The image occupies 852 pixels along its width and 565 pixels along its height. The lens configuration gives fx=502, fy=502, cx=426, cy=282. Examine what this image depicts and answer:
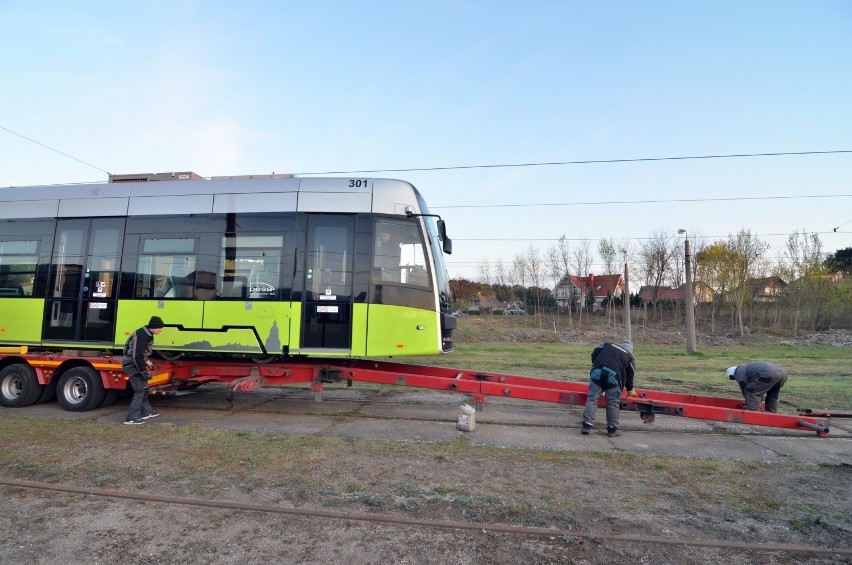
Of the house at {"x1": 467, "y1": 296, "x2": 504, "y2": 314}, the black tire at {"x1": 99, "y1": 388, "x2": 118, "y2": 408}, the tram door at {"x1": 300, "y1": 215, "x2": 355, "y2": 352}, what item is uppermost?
the house at {"x1": 467, "y1": 296, "x2": 504, "y2": 314}

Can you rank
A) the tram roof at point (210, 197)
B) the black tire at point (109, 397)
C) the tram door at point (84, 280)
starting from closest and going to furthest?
the tram roof at point (210, 197), the tram door at point (84, 280), the black tire at point (109, 397)

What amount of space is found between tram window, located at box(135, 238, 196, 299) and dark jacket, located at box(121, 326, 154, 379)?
2.75 ft

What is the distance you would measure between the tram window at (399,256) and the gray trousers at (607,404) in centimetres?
307

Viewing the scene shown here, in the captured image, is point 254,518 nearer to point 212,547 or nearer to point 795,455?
point 212,547

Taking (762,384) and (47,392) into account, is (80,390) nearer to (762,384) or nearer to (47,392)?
(47,392)

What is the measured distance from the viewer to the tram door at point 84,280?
8.79 m

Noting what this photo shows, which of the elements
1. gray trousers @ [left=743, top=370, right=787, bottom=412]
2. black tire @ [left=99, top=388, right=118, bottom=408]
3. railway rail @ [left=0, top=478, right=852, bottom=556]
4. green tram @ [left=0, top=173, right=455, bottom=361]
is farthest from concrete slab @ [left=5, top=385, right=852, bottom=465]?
railway rail @ [left=0, top=478, right=852, bottom=556]

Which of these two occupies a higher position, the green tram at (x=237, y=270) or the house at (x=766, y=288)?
the house at (x=766, y=288)

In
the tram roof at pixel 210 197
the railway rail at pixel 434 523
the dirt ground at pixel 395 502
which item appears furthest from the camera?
the tram roof at pixel 210 197

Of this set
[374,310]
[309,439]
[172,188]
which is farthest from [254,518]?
[172,188]

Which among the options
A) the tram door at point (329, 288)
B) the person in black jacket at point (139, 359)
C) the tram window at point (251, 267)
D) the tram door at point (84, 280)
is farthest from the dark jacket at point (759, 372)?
the tram door at point (84, 280)

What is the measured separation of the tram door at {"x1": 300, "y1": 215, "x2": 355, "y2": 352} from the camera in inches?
312

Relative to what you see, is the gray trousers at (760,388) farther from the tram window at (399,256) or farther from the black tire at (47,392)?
the black tire at (47,392)

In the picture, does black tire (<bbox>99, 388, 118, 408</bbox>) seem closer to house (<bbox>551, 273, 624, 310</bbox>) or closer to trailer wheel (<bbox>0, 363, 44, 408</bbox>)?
trailer wheel (<bbox>0, 363, 44, 408</bbox>)
